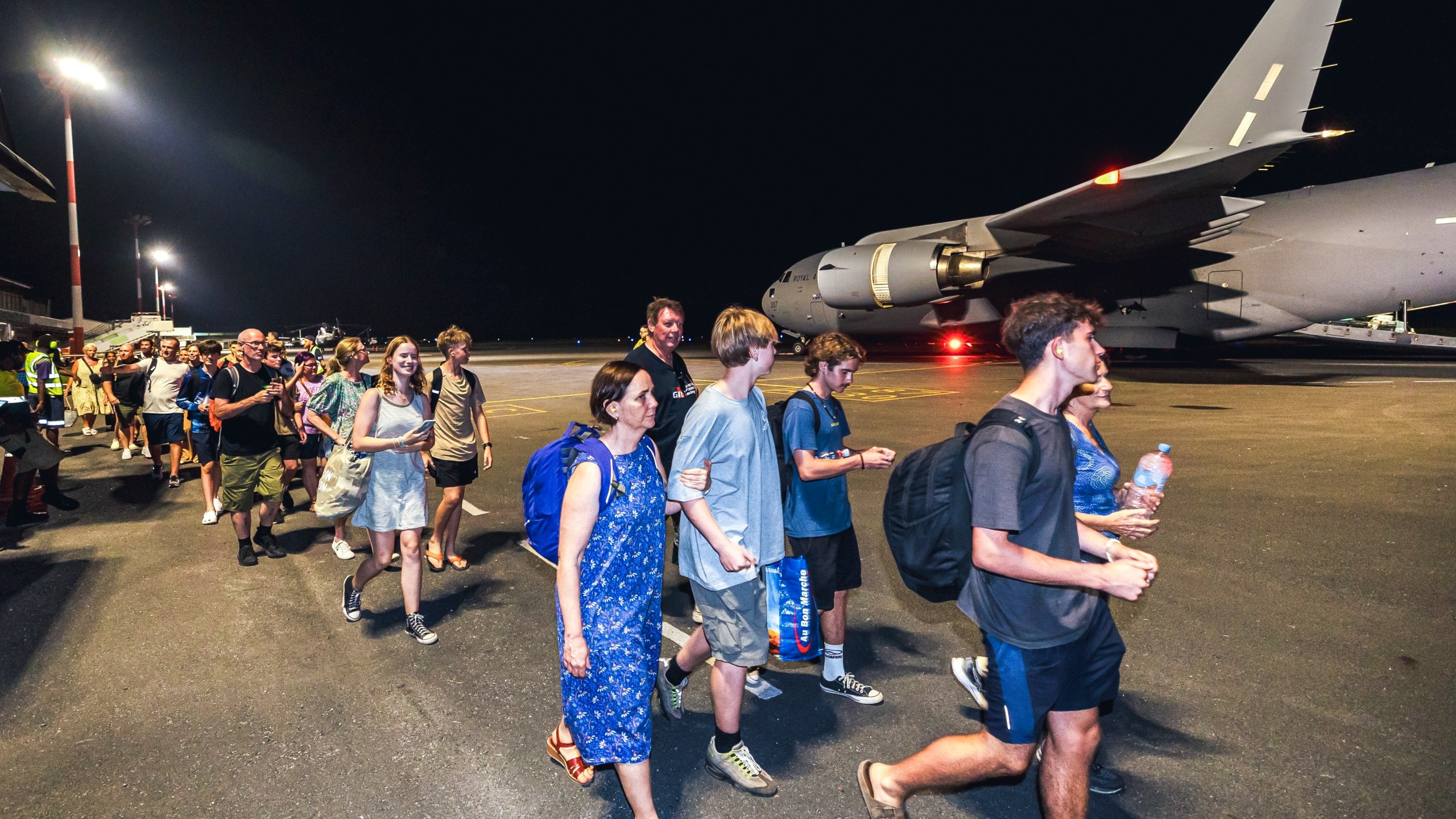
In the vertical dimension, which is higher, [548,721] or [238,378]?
[238,378]

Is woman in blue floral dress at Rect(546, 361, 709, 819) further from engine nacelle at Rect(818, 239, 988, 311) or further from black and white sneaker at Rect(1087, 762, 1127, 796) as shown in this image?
engine nacelle at Rect(818, 239, 988, 311)

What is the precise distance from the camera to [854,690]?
3682 mm

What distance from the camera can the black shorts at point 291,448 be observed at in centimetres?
706

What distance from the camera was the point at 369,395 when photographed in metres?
4.52

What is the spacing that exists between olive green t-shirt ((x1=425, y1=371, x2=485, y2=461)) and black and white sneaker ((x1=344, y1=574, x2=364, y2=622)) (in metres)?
1.19

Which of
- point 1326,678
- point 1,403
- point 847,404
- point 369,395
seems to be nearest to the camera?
point 1326,678

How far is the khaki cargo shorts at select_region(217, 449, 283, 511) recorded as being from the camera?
5.93m

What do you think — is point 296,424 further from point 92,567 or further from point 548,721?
point 548,721

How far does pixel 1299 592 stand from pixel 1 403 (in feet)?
38.5

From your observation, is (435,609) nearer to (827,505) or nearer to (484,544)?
(484,544)

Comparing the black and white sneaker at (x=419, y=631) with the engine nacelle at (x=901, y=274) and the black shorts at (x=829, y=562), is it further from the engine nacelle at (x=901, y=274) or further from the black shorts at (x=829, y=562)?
the engine nacelle at (x=901, y=274)

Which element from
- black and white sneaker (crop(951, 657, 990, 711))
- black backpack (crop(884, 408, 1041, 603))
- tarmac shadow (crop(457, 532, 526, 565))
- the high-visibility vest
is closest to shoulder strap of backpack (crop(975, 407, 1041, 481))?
black backpack (crop(884, 408, 1041, 603))

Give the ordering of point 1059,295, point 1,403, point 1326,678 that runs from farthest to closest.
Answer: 1. point 1,403
2. point 1326,678
3. point 1059,295

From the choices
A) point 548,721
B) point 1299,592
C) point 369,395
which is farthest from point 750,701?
point 1299,592
